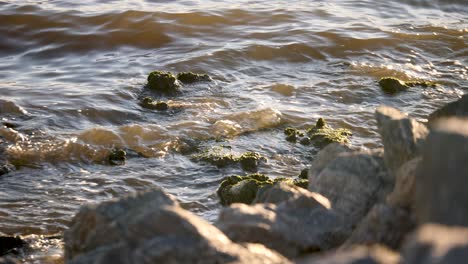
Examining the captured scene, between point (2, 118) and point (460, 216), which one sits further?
point (2, 118)

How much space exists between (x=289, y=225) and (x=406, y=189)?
2.56 feet

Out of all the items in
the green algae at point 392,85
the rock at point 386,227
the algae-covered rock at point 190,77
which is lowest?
the green algae at point 392,85

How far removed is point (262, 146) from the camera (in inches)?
354

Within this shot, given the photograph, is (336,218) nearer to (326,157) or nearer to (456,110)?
(326,157)

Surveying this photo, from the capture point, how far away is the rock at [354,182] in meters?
5.12

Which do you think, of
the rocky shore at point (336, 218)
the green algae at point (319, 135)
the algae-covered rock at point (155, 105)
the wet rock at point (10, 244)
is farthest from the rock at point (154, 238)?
the algae-covered rock at point (155, 105)

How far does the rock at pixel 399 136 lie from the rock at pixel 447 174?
1784mm

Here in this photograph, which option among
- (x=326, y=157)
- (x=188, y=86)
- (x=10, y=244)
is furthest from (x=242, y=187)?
(x=188, y=86)

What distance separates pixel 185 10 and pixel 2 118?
6.20 metres

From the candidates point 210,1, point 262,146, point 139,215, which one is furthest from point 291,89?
point 139,215

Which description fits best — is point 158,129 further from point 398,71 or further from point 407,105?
point 398,71

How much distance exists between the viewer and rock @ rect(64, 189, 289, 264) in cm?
383

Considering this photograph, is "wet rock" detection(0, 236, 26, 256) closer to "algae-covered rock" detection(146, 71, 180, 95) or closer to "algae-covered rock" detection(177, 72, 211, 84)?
"algae-covered rock" detection(146, 71, 180, 95)

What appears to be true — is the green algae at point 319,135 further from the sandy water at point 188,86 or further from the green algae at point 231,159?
the green algae at point 231,159
